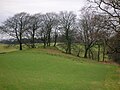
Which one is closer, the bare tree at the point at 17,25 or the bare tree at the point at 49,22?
the bare tree at the point at 17,25

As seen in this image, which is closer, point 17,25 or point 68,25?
point 17,25

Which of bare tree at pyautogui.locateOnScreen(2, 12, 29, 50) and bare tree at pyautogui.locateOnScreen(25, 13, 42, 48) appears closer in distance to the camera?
bare tree at pyautogui.locateOnScreen(2, 12, 29, 50)

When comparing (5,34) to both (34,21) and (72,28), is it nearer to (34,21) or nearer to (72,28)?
(34,21)

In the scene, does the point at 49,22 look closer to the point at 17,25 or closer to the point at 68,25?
the point at 68,25

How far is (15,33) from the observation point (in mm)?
62281

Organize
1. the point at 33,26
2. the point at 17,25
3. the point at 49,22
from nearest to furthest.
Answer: the point at 17,25 → the point at 33,26 → the point at 49,22

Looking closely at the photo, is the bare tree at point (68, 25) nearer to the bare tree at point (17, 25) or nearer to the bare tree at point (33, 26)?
the bare tree at point (33, 26)

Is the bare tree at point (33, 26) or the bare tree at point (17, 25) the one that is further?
the bare tree at point (33, 26)

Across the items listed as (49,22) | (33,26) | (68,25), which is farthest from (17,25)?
(68,25)

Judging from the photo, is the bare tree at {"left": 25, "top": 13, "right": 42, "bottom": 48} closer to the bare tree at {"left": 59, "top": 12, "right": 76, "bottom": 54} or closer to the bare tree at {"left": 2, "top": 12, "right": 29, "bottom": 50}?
the bare tree at {"left": 2, "top": 12, "right": 29, "bottom": 50}

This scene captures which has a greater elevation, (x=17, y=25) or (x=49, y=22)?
(x=49, y=22)

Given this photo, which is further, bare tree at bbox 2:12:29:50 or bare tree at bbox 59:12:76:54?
bare tree at bbox 59:12:76:54

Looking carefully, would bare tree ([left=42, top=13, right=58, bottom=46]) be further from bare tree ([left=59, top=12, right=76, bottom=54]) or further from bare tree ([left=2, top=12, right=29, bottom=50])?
bare tree ([left=2, top=12, right=29, bottom=50])

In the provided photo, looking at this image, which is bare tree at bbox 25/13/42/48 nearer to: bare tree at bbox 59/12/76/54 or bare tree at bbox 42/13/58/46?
bare tree at bbox 42/13/58/46
